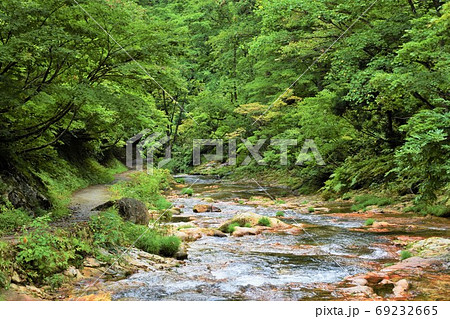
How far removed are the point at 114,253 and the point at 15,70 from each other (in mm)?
3759

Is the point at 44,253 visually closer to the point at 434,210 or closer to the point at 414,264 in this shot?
the point at 414,264

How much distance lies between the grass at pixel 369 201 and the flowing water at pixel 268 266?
2528mm

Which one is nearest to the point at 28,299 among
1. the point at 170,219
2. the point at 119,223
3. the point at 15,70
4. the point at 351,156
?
the point at 119,223

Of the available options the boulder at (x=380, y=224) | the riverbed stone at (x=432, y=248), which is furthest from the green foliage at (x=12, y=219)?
the boulder at (x=380, y=224)

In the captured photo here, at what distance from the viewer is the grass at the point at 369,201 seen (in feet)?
46.5

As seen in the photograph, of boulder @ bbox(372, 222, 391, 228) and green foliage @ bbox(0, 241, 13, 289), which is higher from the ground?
green foliage @ bbox(0, 241, 13, 289)

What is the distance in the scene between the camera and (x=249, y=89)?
28.2m

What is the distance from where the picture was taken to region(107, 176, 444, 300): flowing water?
544 cm

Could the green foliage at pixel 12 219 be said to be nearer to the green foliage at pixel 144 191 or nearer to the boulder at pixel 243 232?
the boulder at pixel 243 232

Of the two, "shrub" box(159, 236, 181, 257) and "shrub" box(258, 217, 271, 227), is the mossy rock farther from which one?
"shrub" box(159, 236, 181, 257)

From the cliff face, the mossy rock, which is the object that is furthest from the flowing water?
the cliff face

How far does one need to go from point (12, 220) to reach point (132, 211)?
266cm

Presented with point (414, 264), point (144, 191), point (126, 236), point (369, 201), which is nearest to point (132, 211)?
point (126, 236)

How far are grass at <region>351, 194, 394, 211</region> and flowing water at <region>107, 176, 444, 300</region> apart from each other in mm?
2528
